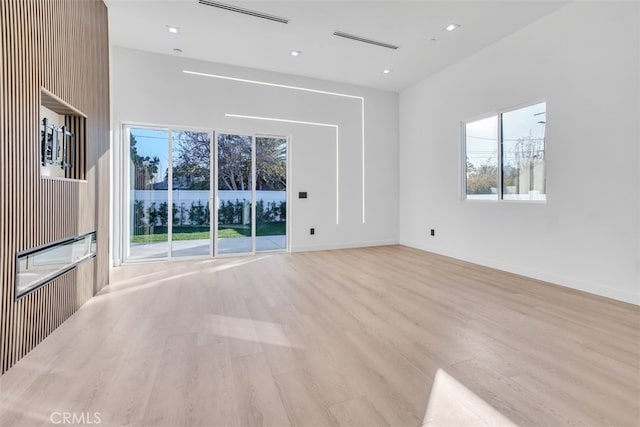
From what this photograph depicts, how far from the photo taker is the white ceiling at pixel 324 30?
3803 mm

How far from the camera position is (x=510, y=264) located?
4.53 metres

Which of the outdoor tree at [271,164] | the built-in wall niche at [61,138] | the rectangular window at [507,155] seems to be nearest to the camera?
the built-in wall niche at [61,138]

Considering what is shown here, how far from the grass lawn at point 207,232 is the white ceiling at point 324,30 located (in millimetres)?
3010

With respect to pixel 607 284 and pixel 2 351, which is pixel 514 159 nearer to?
pixel 607 284

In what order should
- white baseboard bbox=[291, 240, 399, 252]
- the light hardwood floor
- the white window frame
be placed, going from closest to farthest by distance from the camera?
the light hardwood floor → the white window frame → white baseboard bbox=[291, 240, 399, 252]

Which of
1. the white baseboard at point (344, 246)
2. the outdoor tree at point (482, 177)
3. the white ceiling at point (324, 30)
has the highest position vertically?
the white ceiling at point (324, 30)

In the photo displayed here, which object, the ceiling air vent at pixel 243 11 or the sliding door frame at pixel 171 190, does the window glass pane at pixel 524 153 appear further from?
the sliding door frame at pixel 171 190

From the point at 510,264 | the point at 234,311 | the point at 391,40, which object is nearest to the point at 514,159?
the point at 510,264

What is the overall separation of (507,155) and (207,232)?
5.26 m

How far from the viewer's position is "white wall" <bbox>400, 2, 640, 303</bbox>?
3.28 metres

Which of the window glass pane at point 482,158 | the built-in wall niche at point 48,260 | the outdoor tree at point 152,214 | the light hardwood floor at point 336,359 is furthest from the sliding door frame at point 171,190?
the window glass pane at point 482,158

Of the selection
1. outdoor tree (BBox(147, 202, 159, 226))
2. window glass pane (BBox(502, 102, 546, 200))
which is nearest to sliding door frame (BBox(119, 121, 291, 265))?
outdoor tree (BBox(147, 202, 159, 226))

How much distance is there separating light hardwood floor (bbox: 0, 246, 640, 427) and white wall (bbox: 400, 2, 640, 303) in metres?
0.54

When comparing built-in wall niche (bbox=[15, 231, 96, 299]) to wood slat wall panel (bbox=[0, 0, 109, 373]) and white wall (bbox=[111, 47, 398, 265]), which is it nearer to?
wood slat wall panel (bbox=[0, 0, 109, 373])
